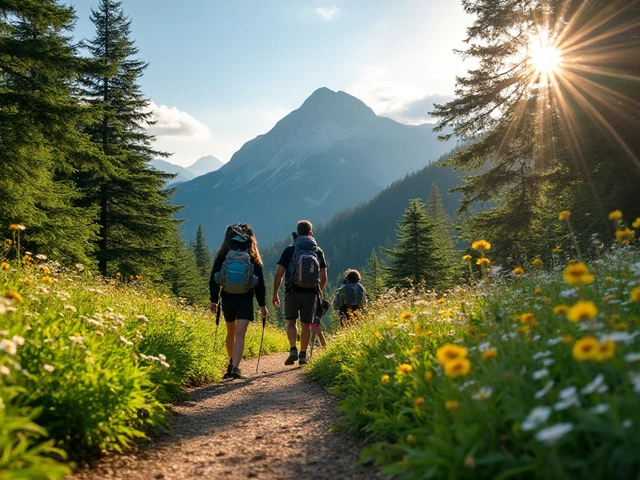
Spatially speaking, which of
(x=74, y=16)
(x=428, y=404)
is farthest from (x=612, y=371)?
(x=74, y=16)

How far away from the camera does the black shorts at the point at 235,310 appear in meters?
6.54

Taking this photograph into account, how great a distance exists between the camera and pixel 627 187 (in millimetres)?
8867

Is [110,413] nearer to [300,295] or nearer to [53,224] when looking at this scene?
[300,295]

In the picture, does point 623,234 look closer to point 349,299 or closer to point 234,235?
point 234,235

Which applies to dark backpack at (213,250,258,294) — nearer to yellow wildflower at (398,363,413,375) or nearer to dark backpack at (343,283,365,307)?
yellow wildflower at (398,363,413,375)

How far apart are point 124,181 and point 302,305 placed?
44.8 ft

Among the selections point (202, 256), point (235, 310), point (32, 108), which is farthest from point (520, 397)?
point (202, 256)

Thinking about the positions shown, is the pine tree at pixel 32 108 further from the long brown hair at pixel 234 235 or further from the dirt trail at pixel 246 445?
the dirt trail at pixel 246 445

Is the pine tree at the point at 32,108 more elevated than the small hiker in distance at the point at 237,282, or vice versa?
the pine tree at the point at 32,108

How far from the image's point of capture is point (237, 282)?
637 centimetres

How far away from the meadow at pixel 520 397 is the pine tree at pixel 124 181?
16.5 m

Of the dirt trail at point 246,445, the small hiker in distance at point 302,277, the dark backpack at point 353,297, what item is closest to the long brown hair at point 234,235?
the small hiker in distance at point 302,277

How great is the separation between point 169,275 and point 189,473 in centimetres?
3169

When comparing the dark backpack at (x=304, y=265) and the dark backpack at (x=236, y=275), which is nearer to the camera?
the dark backpack at (x=236, y=275)
